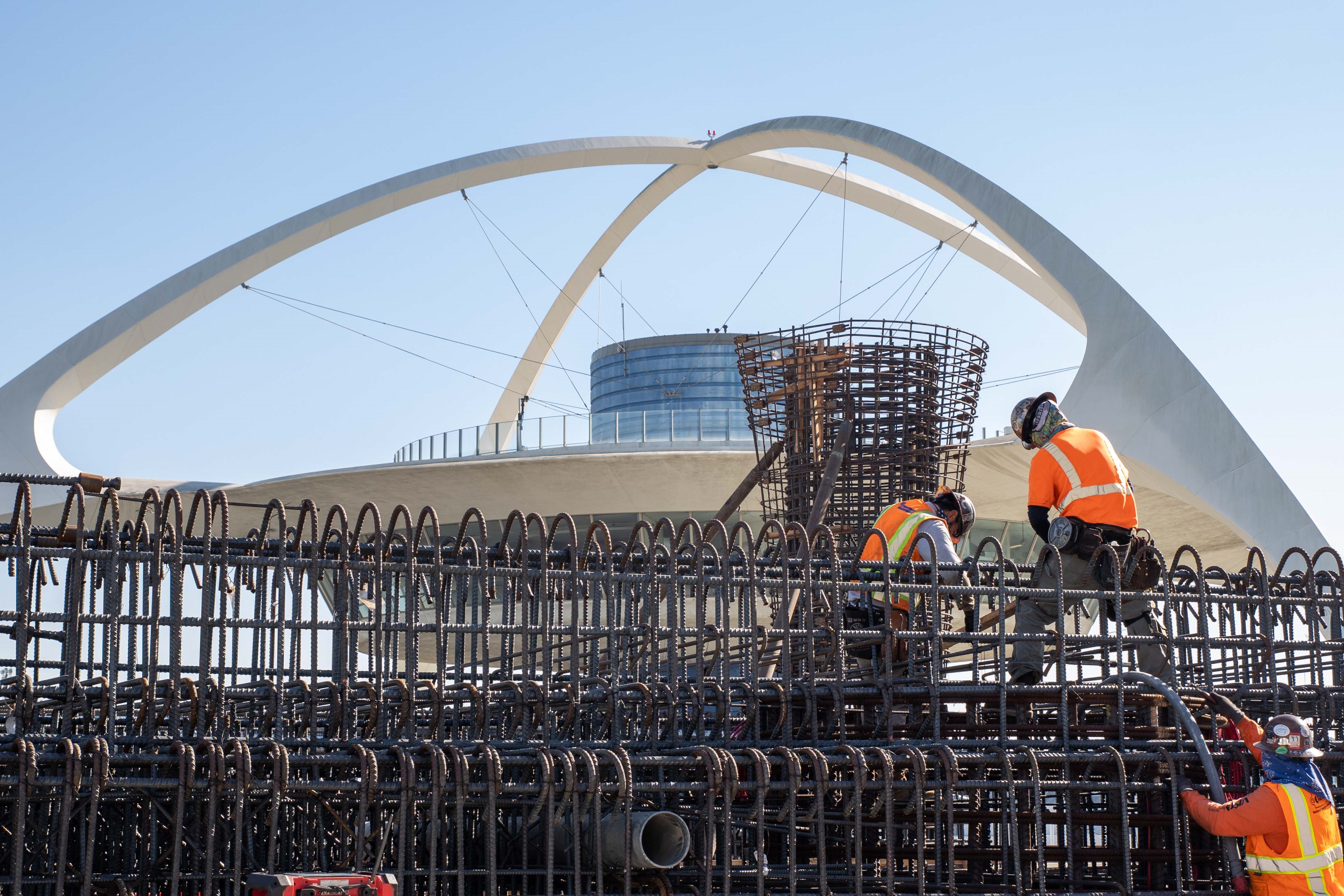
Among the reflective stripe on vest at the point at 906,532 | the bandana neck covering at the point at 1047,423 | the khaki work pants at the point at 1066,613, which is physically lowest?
the khaki work pants at the point at 1066,613

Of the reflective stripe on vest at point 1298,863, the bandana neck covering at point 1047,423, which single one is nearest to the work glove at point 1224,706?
the reflective stripe on vest at point 1298,863

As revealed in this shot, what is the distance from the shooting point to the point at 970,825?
775 cm

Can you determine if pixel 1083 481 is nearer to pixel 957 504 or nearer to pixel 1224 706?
pixel 957 504

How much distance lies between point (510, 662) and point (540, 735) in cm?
101

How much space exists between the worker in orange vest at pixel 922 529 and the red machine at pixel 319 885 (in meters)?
3.82

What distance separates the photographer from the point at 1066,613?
873 cm

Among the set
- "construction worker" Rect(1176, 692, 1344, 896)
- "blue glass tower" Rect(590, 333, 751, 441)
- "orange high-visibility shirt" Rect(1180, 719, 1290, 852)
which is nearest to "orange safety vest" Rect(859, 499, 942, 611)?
"orange high-visibility shirt" Rect(1180, 719, 1290, 852)

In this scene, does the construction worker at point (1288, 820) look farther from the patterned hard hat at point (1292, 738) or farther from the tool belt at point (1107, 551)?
the tool belt at point (1107, 551)

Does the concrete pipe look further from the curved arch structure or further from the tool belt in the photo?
the curved arch structure

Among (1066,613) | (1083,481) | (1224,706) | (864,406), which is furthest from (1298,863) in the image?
(864,406)

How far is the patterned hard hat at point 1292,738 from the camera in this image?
6.88 metres

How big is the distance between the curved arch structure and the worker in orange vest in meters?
16.0

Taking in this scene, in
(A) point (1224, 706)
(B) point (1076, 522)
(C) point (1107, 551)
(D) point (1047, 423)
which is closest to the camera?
(A) point (1224, 706)

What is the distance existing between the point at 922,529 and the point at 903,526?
46 centimetres
